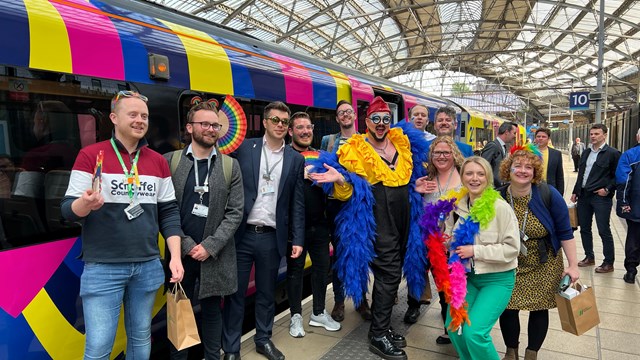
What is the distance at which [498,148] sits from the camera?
17.4ft

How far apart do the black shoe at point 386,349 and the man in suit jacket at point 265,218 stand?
0.69 meters

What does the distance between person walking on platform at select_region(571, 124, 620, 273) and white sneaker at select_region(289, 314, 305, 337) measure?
4012 millimetres

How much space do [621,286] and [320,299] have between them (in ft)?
11.7

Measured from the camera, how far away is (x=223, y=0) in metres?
17.8

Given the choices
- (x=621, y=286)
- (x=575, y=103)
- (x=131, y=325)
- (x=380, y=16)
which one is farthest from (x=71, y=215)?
(x=380, y=16)

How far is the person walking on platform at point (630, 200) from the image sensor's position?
4.95 m

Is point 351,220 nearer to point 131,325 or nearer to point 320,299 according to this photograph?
point 320,299

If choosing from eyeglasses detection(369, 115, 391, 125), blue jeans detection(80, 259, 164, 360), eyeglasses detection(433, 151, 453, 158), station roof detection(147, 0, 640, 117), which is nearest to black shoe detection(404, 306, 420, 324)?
eyeglasses detection(433, 151, 453, 158)

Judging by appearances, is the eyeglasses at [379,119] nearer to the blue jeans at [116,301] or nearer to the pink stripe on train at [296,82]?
the pink stripe on train at [296,82]

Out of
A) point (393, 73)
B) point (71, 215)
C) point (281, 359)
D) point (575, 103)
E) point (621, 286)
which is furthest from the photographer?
point (393, 73)

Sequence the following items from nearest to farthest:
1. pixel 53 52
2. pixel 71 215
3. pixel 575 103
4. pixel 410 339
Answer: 1. pixel 71 215
2. pixel 53 52
3. pixel 410 339
4. pixel 575 103

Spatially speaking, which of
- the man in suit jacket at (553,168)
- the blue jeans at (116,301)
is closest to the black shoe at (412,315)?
the blue jeans at (116,301)

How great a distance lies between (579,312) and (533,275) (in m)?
0.33

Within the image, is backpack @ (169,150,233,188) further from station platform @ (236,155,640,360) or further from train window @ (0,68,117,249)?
station platform @ (236,155,640,360)
